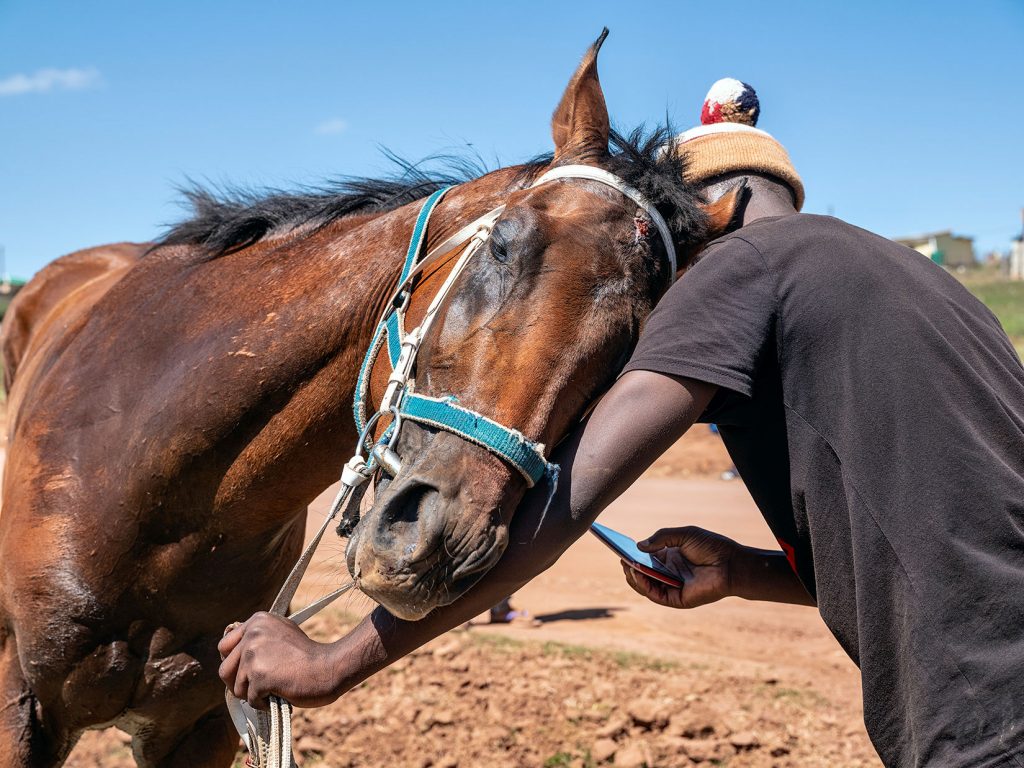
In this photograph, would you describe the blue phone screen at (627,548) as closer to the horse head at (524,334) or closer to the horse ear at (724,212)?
the horse head at (524,334)

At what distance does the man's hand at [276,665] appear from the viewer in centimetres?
183

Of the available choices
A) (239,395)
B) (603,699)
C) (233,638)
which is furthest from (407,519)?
(603,699)

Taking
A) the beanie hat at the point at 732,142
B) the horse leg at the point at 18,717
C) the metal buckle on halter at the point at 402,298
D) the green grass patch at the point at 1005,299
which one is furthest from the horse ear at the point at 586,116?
the green grass patch at the point at 1005,299

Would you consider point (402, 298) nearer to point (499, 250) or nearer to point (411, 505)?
point (499, 250)

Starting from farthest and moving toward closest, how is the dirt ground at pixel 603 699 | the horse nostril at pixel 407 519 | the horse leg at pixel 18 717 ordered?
the dirt ground at pixel 603 699 → the horse leg at pixel 18 717 → the horse nostril at pixel 407 519

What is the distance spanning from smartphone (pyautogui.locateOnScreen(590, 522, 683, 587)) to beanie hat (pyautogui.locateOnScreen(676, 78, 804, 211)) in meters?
0.92

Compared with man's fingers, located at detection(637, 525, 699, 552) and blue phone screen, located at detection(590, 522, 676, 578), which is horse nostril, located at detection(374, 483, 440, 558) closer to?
blue phone screen, located at detection(590, 522, 676, 578)

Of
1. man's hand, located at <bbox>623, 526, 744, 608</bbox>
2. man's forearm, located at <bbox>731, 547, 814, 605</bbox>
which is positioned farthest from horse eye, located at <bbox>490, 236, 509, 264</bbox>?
man's forearm, located at <bbox>731, 547, 814, 605</bbox>

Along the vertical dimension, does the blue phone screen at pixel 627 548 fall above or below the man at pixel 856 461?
below

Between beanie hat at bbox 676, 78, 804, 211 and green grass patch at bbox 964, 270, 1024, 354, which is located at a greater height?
beanie hat at bbox 676, 78, 804, 211

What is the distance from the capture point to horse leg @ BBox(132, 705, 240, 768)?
330 cm

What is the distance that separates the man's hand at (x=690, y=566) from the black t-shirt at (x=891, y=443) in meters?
0.59

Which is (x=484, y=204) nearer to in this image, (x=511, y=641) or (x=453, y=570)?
(x=453, y=570)

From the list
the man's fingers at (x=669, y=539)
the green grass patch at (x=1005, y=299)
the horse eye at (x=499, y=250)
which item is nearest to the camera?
the horse eye at (x=499, y=250)
